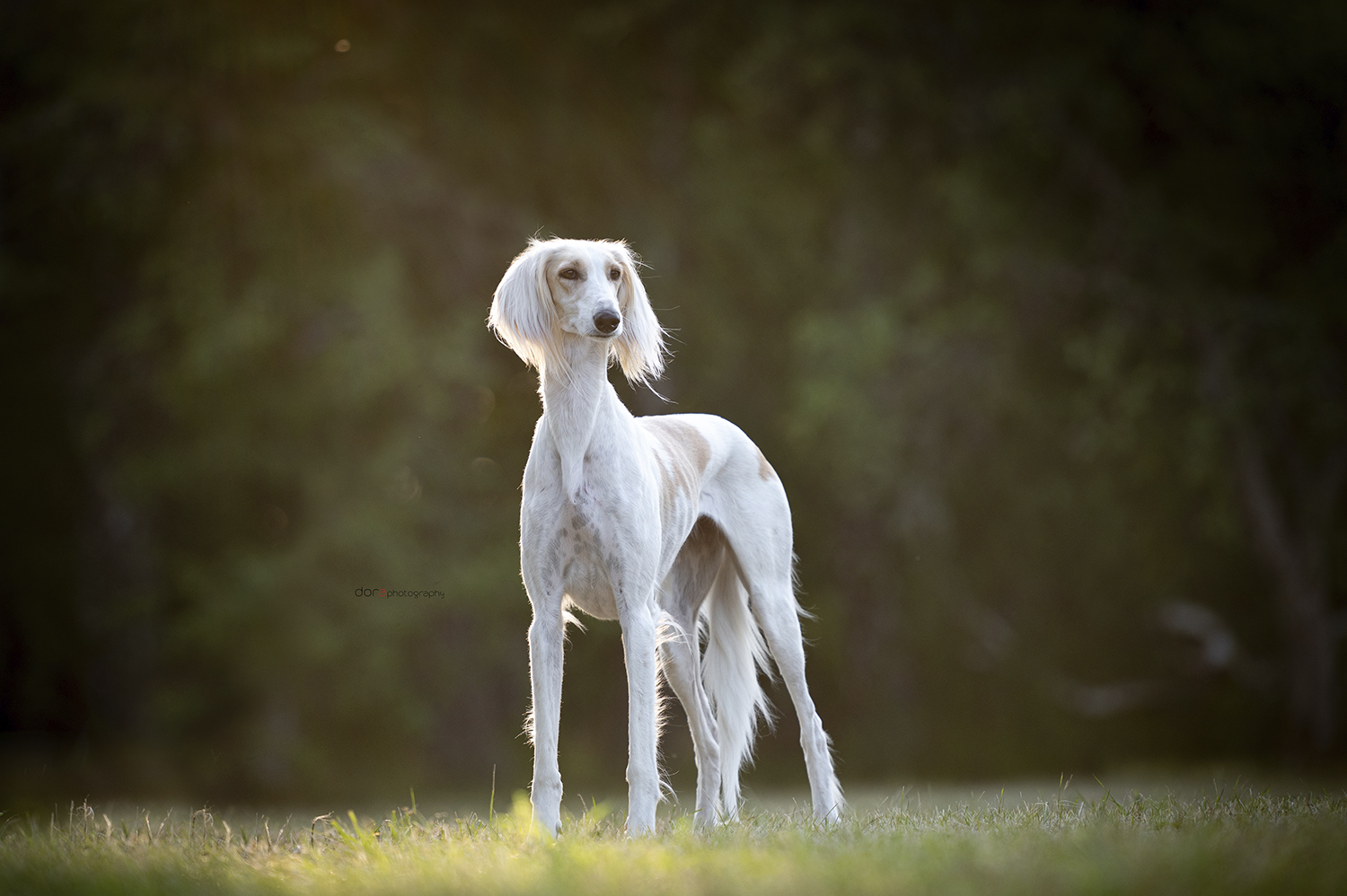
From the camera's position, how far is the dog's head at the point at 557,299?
404 centimetres

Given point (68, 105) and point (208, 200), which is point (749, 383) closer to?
point (208, 200)

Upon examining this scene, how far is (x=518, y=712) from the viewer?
46.4ft

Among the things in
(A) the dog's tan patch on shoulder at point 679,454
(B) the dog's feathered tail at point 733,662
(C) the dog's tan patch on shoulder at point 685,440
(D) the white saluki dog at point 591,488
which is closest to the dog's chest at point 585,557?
(D) the white saluki dog at point 591,488

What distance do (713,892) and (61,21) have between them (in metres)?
14.1

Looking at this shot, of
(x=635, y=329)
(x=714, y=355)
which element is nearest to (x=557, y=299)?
(x=635, y=329)

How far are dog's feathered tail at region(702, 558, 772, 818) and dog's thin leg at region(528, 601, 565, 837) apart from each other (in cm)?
120

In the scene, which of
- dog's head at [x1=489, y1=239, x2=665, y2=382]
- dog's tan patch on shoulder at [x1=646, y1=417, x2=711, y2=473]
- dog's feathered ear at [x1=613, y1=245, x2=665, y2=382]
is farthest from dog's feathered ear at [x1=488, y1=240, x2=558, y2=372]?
dog's tan patch on shoulder at [x1=646, y1=417, x2=711, y2=473]

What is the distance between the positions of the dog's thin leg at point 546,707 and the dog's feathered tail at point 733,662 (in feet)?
3.94

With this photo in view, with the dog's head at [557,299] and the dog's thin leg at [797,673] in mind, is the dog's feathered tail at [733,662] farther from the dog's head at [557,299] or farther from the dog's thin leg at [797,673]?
the dog's head at [557,299]

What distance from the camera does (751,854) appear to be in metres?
3.18

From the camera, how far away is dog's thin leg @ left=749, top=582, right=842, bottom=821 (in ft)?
15.9

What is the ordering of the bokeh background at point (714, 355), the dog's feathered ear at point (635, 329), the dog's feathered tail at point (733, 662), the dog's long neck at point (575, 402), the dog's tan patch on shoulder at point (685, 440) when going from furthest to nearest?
the bokeh background at point (714, 355)
the dog's feathered tail at point (733, 662)
the dog's tan patch on shoulder at point (685, 440)
the dog's feathered ear at point (635, 329)
the dog's long neck at point (575, 402)

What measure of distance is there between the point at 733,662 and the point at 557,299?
6.25 feet

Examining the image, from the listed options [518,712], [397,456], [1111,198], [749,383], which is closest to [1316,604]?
[1111,198]
